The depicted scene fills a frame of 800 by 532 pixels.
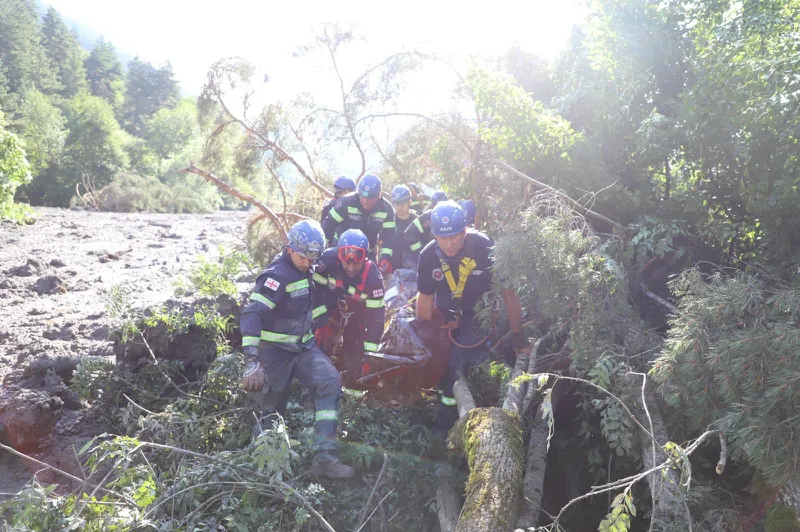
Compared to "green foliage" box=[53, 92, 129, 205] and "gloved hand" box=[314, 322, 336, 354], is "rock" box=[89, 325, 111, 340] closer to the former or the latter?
"gloved hand" box=[314, 322, 336, 354]

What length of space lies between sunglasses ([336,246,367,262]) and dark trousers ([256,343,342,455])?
30.0 inches

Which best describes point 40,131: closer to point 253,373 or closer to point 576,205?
point 253,373

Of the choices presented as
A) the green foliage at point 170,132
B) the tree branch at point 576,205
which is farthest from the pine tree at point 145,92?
the tree branch at point 576,205

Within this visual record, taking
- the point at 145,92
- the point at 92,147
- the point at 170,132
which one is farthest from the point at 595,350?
the point at 145,92

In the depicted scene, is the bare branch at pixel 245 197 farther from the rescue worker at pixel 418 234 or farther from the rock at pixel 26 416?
the rock at pixel 26 416

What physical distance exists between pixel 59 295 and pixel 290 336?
6355mm

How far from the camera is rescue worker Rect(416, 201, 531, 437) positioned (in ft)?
13.2

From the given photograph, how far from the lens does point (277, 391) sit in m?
3.93

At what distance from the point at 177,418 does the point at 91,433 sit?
4.02ft

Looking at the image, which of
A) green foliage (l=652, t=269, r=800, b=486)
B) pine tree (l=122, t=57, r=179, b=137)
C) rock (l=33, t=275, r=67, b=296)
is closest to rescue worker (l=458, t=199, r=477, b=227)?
green foliage (l=652, t=269, r=800, b=486)

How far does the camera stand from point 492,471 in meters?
2.45

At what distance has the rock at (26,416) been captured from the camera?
4301 mm

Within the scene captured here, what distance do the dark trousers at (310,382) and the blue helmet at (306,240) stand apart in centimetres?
74

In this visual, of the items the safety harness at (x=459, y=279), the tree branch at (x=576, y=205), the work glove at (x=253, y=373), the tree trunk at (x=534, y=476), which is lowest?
the tree trunk at (x=534, y=476)
